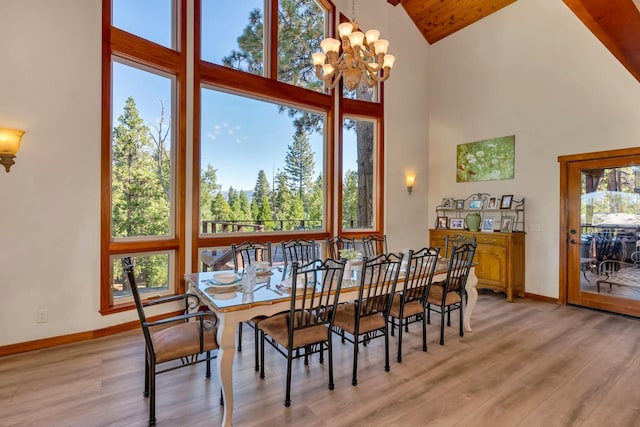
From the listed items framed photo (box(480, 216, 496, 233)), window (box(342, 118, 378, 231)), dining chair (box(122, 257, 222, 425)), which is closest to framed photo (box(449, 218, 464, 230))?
framed photo (box(480, 216, 496, 233))

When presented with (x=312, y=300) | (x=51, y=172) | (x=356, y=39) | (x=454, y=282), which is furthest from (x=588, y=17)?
(x=51, y=172)

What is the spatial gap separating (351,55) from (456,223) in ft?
12.4

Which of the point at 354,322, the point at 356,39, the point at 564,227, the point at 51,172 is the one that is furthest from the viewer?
the point at 564,227

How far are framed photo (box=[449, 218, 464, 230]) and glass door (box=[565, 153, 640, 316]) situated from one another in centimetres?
149

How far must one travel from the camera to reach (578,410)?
7.27 ft

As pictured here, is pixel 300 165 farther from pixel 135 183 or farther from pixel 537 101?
pixel 537 101

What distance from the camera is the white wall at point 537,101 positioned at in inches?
167

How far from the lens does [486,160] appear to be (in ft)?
17.9

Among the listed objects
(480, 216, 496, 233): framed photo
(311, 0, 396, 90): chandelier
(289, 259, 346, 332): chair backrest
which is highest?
(311, 0, 396, 90): chandelier

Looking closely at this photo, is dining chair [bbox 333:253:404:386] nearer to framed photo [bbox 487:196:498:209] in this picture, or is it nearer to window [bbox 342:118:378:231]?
window [bbox 342:118:378:231]

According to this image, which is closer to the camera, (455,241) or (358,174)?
(455,241)

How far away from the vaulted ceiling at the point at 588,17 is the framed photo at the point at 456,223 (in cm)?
286

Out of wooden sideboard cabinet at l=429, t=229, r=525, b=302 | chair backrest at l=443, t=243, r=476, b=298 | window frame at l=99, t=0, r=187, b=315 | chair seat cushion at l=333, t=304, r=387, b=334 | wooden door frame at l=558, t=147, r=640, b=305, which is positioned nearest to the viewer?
chair seat cushion at l=333, t=304, r=387, b=334

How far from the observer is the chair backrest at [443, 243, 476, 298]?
322cm
